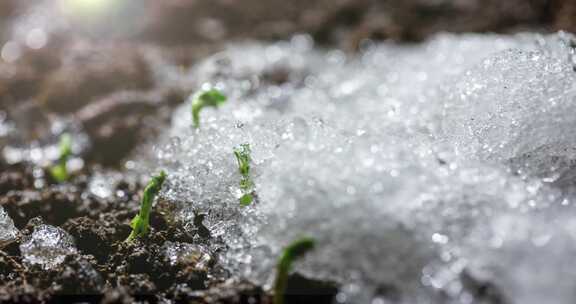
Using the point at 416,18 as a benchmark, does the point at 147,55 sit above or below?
below

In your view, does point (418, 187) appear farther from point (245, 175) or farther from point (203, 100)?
point (203, 100)

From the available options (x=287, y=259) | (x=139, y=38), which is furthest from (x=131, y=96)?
(x=287, y=259)

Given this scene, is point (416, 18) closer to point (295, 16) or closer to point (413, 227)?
point (295, 16)

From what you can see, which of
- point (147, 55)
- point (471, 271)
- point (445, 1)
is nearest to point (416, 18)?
point (445, 1)

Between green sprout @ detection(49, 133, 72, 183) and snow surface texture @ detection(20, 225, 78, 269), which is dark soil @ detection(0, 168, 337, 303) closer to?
snow surface texture @ detection(20, 225, 78, 269)

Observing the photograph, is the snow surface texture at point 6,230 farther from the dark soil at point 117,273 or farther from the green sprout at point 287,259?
the green sprout at point 287,259

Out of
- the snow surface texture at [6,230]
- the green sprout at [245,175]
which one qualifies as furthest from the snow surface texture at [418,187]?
the snow surface texture at [6,230]
